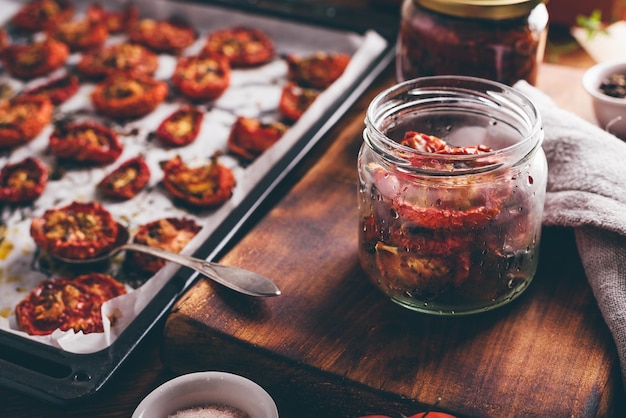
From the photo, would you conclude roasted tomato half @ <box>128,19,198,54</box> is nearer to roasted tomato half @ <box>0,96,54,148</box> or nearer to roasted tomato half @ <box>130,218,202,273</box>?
roasted tomato half @ <box>0,96,54,148</box>

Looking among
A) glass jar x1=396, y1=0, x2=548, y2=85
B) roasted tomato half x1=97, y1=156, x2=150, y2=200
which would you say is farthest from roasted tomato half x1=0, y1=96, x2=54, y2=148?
glass jar x1=396, y1=0, x2=548, y2=85

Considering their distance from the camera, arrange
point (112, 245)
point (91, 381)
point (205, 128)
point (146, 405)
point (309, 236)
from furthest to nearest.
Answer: point (205, 128) → point (112, 245) → point (309, 236) → point (91, 381) → point (146, 405)

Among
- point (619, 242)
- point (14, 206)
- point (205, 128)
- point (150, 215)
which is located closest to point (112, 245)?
point (150, 215)

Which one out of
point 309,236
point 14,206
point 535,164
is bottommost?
point 14,206

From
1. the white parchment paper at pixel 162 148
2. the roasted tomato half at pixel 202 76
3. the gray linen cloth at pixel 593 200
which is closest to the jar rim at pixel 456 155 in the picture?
the gray linen cloth at pixel 593 200

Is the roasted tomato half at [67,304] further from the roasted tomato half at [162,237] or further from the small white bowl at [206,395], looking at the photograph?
the small white bowl at [206,395]

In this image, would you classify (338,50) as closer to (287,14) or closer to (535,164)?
(287,14)
